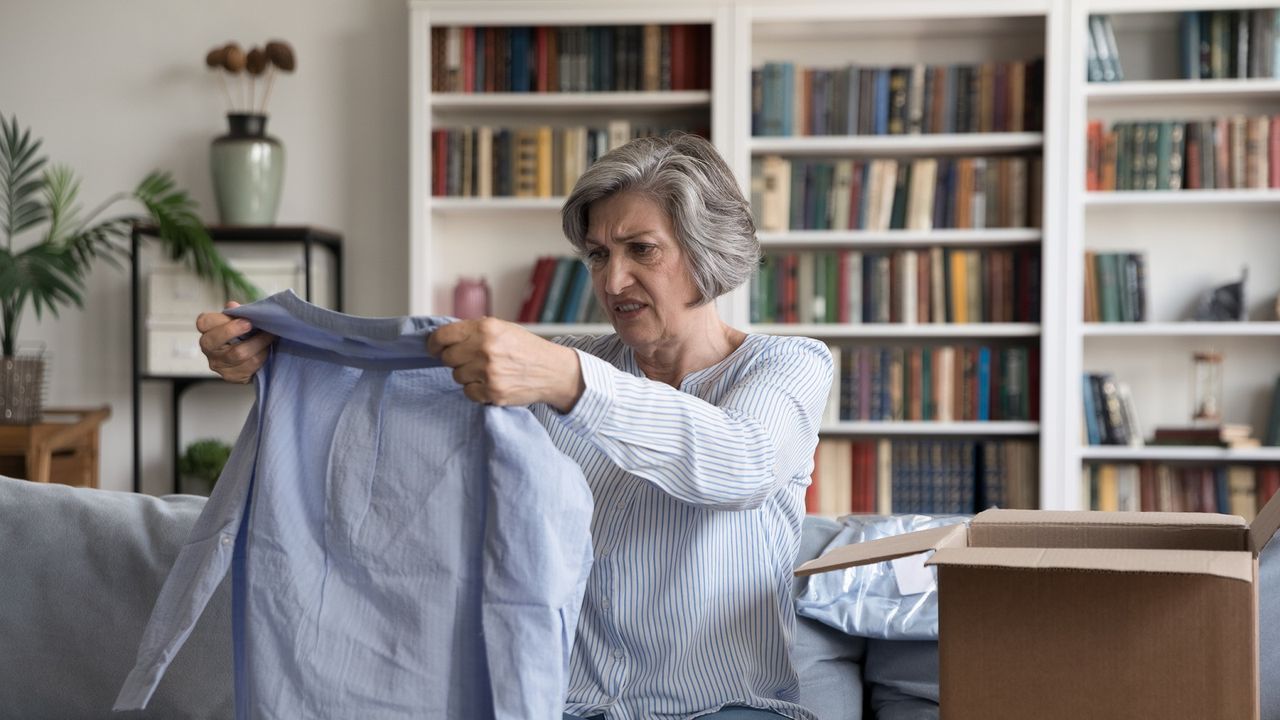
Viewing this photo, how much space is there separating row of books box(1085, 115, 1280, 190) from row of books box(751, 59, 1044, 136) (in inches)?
9.8

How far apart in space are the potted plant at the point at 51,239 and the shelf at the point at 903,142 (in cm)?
168

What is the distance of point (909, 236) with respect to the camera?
368cm

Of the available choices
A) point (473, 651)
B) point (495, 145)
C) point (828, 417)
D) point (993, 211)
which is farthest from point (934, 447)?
point (473, 651)

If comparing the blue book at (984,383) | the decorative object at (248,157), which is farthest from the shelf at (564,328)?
the blue book at (984,383)

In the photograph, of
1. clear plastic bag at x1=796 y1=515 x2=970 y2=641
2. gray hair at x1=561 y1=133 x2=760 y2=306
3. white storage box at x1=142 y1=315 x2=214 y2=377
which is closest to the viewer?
gray hair at x1=561 y1=133 x2=760 y2=306

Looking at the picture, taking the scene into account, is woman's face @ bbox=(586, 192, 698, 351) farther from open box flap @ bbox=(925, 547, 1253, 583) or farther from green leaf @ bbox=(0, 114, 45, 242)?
green leaf @ bbox=(0, 114, 45, 242)

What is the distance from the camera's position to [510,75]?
3.82 metres

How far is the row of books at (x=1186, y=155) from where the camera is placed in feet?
11.8

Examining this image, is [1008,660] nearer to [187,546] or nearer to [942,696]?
[942,696]

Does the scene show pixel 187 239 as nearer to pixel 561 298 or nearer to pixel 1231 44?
pixel 561 298

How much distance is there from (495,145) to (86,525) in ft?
7.63

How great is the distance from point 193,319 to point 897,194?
2.22m

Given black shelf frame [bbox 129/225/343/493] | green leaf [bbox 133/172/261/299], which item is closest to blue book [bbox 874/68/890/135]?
black shelf frame [bbox 129/225/343/493]

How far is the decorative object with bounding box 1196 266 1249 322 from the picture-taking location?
366 cm
